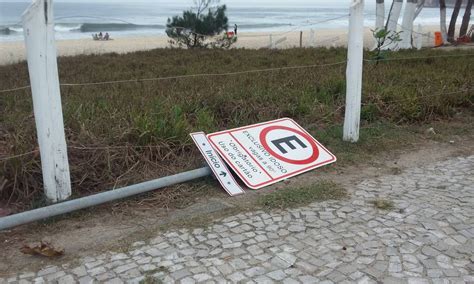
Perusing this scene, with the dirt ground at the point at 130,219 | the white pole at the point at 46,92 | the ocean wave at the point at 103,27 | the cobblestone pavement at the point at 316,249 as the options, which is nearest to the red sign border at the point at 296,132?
the dirt ground at the point at 130,219

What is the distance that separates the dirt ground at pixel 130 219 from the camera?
129 inches

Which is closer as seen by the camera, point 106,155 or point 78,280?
point 78,280

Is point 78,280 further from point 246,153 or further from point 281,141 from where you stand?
point 281,141

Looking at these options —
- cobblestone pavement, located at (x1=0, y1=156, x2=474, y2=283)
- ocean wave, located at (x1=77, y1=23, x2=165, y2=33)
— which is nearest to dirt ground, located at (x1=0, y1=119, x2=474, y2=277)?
cobblestone pavement, located at (x1=0, y1=156, x2=474, y2=283)

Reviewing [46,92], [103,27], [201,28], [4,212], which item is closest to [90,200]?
[4,212]

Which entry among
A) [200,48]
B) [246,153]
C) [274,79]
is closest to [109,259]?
[246,153]

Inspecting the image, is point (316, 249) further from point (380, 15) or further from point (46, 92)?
point (380, 15)

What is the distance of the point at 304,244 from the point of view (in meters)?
3.39

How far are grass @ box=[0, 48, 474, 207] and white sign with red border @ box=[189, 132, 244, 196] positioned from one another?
245 millimetres

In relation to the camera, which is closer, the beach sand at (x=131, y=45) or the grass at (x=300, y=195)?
the grass at (x=300, y=195)

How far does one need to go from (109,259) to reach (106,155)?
1525mm

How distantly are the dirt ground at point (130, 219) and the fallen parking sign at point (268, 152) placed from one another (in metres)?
0.13

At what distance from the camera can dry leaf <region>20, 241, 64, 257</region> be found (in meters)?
3.16

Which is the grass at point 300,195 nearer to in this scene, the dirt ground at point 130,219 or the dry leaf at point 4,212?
the dirt ground at point 130,219
